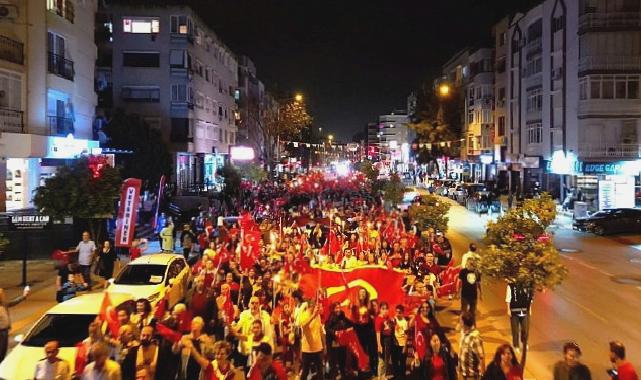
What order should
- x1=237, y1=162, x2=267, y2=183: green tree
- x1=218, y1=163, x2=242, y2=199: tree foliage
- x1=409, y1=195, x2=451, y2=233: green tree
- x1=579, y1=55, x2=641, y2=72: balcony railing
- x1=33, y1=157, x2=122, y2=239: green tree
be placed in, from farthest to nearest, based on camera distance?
x1=237, y1=162, x2=267, y2=183: green tree < x1=218, y1=163, x2=242, y2=199: tree foliage < x1=579, y1=55, x2=641, y2=72: balcony railing < x1=409, y1=195, x2=451, y2=233: green tree < x1=33, y1=157, x2=122, y2=239: green tree

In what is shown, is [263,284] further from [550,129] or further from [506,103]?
[506,103]

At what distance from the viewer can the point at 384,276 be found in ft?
43.3

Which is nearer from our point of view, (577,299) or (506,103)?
(577,299)

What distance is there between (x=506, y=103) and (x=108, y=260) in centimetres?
4868

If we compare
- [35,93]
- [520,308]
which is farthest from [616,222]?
[35,93]

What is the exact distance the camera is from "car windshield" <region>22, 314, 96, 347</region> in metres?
10.5

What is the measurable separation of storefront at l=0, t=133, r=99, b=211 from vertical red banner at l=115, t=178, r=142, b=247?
6.84 meters

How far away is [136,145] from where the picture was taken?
45.4 meters

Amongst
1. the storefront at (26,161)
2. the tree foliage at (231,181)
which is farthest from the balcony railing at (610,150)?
the storefront at (26,161)

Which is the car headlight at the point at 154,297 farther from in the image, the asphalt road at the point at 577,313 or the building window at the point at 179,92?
the building window at the point at 179,92

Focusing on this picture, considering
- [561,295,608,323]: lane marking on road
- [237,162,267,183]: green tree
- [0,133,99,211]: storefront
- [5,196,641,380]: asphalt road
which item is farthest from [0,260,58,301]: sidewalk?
[237,162,267,183]: green tree

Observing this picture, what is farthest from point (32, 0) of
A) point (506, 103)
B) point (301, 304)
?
point (506, 103)

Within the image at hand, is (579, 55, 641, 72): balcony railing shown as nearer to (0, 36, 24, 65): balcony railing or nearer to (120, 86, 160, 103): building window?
(120, 86, 160, 103): building window

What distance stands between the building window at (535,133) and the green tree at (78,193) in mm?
36695
